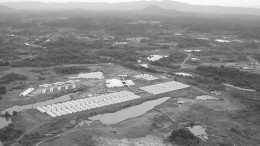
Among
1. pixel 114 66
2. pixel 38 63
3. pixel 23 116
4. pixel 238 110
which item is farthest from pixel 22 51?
pixel 238 110

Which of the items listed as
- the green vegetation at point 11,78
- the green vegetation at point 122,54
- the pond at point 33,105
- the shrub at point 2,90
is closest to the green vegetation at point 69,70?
the green vegetation at point 11,78

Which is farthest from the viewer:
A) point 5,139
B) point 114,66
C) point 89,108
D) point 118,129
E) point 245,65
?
point 245,65

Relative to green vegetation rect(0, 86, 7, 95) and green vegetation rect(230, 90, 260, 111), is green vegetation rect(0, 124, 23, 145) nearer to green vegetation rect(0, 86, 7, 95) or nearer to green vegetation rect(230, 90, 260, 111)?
green vegetation rect(0, 86, 7, 95)

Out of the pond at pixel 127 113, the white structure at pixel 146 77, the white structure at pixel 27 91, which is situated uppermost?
the white structure at pixel 146 77

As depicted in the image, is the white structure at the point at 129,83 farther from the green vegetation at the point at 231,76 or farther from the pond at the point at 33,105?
the green vegetation at the point at 231,76

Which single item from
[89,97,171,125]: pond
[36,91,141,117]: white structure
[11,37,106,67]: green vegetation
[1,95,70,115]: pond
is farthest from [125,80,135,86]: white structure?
[11,37,106,67]: green vegetation

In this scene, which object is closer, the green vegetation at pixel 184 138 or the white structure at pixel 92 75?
the green vegetation at pixel 184 138

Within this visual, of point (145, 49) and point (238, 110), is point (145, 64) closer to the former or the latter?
point (145, 49)

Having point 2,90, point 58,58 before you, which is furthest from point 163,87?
point 58,58
